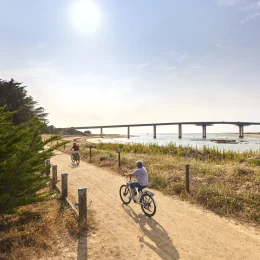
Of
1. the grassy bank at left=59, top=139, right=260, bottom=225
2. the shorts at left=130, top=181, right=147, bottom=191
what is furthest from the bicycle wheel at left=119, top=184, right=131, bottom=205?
the grassy bank at left=59, top=139, right=260, bottom=225

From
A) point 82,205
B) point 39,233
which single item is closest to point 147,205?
point 82,205

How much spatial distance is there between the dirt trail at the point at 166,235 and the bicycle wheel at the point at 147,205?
0.20m

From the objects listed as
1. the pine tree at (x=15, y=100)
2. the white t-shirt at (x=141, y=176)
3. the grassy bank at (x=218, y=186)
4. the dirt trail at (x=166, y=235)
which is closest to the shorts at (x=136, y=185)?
the white t-shirt at (x=141, y=176)

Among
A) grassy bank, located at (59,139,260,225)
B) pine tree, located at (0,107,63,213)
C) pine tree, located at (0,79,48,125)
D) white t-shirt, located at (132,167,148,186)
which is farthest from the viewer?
pine tree, located at (0,79,48,125)

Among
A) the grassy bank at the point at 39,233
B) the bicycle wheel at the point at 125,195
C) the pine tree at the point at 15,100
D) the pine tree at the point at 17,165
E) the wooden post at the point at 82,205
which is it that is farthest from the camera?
the pine tree at the point at 15,100

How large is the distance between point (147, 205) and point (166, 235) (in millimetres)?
1496

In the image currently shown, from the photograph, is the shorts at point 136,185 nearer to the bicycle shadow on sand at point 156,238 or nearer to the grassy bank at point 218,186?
the bicycle shadow on sand at point 156,238

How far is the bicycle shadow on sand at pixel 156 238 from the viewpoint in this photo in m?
5.43

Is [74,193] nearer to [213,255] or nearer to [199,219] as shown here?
[199,219]

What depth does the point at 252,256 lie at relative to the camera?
5438mm

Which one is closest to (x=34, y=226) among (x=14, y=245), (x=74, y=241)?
(x=14, y=245)

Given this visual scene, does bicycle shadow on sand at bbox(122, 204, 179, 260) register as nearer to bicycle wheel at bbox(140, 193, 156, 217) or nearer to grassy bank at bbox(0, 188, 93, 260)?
bicycle wheel at bbox(140, 193, 156, 217)

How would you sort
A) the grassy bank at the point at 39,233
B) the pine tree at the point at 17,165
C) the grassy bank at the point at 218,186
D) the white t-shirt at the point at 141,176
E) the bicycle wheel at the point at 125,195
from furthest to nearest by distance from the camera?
the bicycle wheel at the point at 125,195
the grassy bank at the point at 218,186
the white t-shirt at the point at 141,176
the grassy bank at the point at 39,233
the pine tree at the point at 17,165

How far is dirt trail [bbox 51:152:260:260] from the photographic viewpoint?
5.45m
